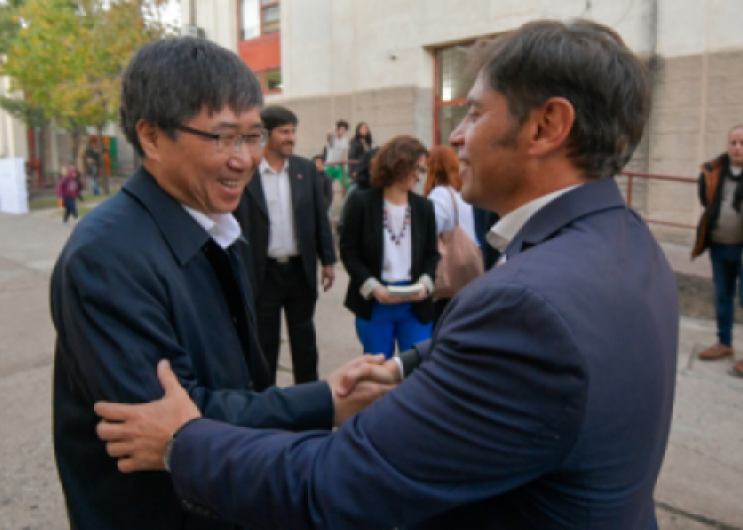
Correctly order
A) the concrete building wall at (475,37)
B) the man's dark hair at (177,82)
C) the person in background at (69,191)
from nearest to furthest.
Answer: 1. the man's dark hair at (177,82)
2. the concrete building wall at (475,37)
3. the person in background at (69,191)

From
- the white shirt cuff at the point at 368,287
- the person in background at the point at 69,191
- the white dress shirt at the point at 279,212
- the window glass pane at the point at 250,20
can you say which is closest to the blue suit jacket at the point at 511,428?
the white shirt cuff at the point at 368,287

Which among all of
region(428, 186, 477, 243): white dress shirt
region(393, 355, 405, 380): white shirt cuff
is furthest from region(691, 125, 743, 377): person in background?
region(393, 355, 405, 380): white shirt cuff

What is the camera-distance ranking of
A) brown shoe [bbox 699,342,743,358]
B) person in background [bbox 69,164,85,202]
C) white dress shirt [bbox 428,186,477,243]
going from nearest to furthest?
white dress shirt [bbox 428,186,477,243] < brown shoe [bbox 699,342,743,358] < person in background [bbox 69,164,85,202]

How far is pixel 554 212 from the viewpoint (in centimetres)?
120

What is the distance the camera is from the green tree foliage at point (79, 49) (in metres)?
17.5

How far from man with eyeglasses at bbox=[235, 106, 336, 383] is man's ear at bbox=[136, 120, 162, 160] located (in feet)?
7.59

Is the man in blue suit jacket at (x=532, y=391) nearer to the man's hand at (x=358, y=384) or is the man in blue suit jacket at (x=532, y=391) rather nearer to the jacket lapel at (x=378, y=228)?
the man's hand at (x=358, y=384)

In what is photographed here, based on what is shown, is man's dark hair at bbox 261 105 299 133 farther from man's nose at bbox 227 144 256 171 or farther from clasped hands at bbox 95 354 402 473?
clasped hands at bbox 95 354 402 473

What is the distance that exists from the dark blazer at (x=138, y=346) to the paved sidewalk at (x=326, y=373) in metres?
1.83

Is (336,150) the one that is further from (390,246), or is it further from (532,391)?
(532,391)

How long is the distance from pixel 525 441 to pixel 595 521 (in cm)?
24

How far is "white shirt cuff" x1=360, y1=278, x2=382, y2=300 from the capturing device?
3801mm

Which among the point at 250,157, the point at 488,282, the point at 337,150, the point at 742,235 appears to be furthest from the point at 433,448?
the point at 337,150

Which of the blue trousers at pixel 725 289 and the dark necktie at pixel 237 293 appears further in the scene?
the blue trousers at pixel 725 289
